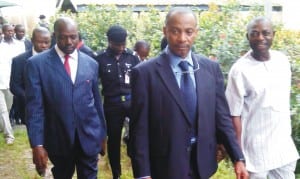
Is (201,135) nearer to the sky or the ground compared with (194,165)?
nearer to the sky

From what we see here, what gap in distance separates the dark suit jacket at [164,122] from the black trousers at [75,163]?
4.63 ft

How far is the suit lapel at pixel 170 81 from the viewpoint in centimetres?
320

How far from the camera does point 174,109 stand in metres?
3.19

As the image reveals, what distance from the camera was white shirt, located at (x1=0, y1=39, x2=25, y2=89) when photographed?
8.61 m

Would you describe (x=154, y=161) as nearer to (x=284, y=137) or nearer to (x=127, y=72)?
(x=284, y=137)

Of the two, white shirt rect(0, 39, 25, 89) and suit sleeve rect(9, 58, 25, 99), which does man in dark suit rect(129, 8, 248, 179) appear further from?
white shirt rect(0, 39, 25, 89)

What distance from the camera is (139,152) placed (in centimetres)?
321

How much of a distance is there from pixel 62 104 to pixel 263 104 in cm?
171

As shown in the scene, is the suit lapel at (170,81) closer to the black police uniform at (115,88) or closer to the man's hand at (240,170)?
the man's hand at (240,170)

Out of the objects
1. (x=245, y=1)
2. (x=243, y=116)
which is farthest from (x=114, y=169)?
(x=245, y=1)

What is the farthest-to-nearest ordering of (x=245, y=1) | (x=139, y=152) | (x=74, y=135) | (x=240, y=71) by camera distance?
(x=245, y=1) < (x=74, y=135) < (x=240, y=71) < (x=139, y=152)

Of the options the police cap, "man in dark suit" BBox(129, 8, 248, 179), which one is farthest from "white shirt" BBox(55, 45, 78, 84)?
the police cap

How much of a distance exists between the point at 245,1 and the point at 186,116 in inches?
250

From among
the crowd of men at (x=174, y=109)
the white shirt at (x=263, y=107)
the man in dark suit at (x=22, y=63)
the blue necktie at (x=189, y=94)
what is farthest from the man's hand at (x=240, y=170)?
the man in dark suit at (x=22, y=63)
